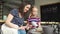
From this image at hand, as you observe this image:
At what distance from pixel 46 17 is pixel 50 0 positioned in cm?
77

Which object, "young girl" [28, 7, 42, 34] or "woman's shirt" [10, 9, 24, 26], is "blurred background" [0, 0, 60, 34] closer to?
"young girl" [28, 7, 42, 34]

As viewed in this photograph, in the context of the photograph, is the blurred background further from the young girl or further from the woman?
the woman

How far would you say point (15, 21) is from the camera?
15.9ft

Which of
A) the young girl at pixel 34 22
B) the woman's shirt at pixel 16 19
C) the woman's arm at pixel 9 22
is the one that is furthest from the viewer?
the young girl at pixel 34 22

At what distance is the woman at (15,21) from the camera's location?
4.65m

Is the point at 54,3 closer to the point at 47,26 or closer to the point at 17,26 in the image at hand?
the point at 47,26

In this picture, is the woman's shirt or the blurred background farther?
the blurred background

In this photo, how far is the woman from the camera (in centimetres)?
465

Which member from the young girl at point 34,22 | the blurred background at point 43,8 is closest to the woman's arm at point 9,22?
the young girl at point 34,22

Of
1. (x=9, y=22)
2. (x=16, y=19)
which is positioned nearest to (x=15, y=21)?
(x=16, y=19)

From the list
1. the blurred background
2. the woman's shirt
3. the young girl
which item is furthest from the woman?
the blurred background

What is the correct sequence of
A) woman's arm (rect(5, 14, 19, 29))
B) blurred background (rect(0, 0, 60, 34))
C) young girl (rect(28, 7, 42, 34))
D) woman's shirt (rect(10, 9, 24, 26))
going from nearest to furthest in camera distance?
woman's arm (rect(5, 14, 19, 29)) < woman's shirt (rect(10, 9, 24, 26)) < young girl (rect(28, 7, 42, 34)) < blurred background (rect(0, 0, 60, 34))

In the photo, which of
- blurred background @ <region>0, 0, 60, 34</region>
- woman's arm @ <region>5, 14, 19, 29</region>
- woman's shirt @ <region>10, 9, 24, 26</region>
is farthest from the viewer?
blurred background @ <region>0, 0, 60, 34</region>

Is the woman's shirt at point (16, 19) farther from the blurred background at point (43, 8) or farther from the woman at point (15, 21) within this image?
the blurred background at point (43, 8)
